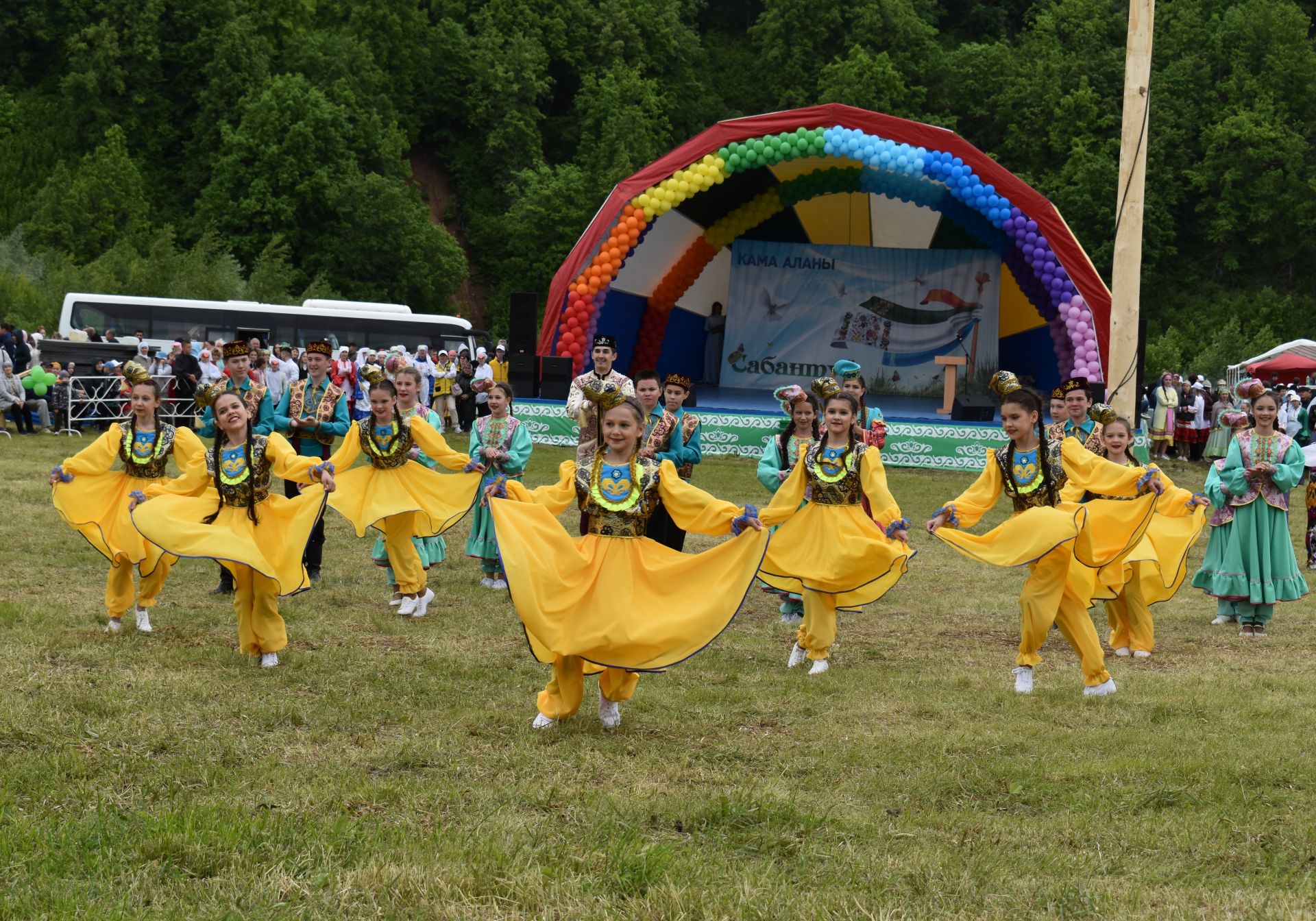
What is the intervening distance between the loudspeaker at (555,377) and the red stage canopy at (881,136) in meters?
0.42

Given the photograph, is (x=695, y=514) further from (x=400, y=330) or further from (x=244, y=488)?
(x=400, y=330)

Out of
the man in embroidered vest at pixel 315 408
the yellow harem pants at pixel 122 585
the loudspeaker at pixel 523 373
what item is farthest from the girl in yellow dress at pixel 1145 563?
the loudspeaker at pixel 523 373

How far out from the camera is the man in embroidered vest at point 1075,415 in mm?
9328

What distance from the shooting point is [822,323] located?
1097 inches

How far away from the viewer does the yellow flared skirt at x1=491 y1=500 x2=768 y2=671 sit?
6277 mm

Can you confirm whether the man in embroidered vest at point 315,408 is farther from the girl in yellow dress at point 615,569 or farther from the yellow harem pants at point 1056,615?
the yellow harem pants at point 1056,615

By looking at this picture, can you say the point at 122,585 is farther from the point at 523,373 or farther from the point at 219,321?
the point at 219,321

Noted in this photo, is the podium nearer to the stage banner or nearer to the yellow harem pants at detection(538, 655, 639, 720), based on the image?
the stage banner

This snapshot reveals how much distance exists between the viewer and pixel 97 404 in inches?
894

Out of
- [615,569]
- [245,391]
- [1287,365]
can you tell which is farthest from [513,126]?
[615,569]

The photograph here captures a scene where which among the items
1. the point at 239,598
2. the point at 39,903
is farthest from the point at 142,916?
the point at 239,598

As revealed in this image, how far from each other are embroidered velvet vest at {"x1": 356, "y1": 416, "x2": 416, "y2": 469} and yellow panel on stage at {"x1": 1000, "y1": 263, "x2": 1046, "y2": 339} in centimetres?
1850

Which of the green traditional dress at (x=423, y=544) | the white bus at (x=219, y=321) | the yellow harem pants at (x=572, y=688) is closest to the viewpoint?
the yellow harem pants at (x=572, y=688)

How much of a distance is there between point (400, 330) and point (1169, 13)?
38569mm
